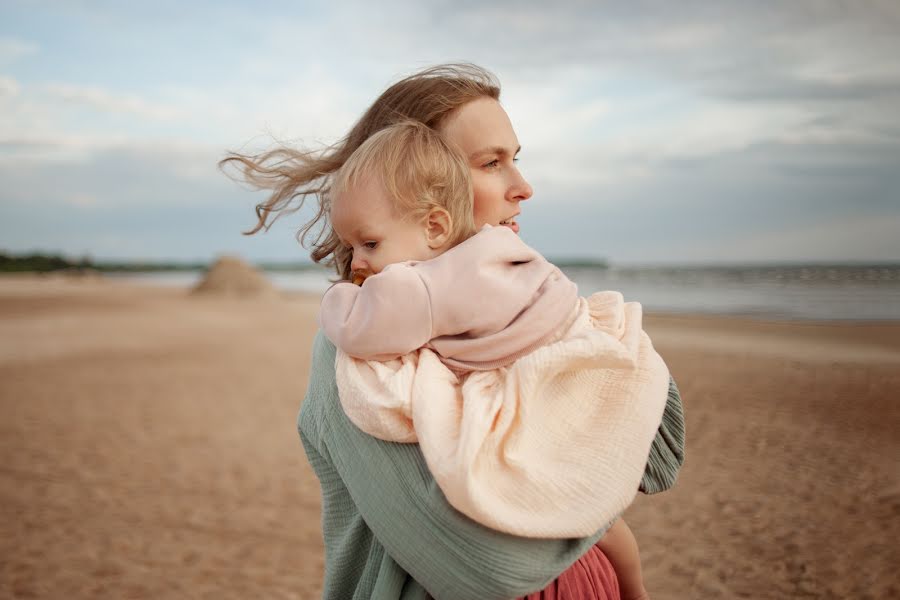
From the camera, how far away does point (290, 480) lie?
6.00 meters

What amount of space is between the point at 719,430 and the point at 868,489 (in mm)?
1701

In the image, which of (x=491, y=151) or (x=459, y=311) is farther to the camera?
(x=491, y=151)

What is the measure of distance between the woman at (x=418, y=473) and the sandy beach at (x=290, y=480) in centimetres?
267

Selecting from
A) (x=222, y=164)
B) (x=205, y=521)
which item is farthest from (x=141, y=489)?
(x=222, y=164)

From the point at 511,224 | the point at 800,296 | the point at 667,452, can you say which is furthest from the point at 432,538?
the point at 800,296

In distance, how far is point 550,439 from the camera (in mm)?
1305

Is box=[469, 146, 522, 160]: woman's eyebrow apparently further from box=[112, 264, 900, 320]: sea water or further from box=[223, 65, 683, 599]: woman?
box=[112, 264, 900, 320]: sea water

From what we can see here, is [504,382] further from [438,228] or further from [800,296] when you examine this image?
[800,296]

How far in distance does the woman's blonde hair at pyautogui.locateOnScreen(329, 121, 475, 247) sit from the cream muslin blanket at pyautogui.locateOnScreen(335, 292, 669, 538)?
0.42 metres

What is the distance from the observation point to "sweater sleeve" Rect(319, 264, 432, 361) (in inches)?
53.6

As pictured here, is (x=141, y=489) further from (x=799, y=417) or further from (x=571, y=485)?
(x=799, y=417)

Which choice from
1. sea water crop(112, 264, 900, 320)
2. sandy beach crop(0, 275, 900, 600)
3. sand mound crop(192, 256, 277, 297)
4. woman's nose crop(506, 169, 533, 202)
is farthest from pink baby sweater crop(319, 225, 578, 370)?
sand mound crop(192, 256, 277, 297)

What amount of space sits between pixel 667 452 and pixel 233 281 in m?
24.7

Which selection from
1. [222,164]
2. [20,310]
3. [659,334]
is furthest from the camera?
[20,310]
